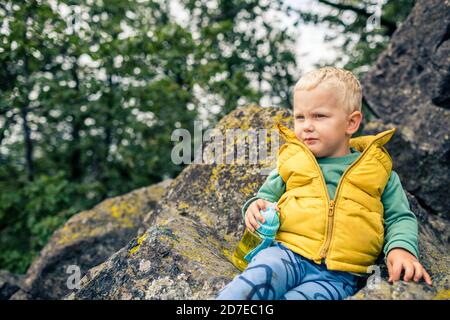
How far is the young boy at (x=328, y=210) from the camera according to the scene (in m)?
2.27

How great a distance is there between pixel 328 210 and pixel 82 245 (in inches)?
127

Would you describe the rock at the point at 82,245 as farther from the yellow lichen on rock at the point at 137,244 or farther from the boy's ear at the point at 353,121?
the boy's ear at the point at 353,121

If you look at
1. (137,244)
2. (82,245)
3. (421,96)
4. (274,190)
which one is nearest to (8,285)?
(82,245)

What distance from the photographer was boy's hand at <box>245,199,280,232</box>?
2.46 metres

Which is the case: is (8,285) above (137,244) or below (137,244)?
below

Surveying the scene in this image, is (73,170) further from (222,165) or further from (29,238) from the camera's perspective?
(222,165)

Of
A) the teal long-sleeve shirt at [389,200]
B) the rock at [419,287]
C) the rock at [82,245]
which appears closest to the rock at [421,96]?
the rock at [419,287]

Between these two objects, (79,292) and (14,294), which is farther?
(14,294)

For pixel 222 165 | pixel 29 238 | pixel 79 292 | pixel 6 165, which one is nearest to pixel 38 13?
pixel 6 165

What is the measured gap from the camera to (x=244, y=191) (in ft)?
11.5

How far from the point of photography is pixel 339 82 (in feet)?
8.43

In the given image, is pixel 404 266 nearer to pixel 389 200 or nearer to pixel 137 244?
pixel 389 200

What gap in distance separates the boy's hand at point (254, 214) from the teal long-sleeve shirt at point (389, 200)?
98 millimetres
